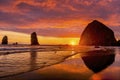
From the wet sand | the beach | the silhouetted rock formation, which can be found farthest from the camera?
the silhouetted rock formation

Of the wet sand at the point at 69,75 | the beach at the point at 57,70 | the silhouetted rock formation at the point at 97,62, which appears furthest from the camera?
the silhouetted rock formation at the point at 97,62

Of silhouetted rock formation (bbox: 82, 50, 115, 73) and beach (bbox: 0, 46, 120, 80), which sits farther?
silhouetted rock formation (bbox: 82, 50, 115, 73)

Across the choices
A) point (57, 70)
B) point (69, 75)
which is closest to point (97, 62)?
point (57, 70)

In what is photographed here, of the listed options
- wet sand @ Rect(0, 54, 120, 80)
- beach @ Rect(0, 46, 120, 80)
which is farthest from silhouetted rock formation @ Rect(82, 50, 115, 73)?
wet sand @ Rect(0, 54, 120, 80)

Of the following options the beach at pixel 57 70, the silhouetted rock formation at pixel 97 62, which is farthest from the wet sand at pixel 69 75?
the silhouetted rock formation at pixel 97 62

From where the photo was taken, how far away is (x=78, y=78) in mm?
15734

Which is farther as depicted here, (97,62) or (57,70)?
(97,62)

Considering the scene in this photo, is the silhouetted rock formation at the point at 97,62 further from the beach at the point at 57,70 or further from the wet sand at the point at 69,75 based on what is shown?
the wet sand at the point at 69,75

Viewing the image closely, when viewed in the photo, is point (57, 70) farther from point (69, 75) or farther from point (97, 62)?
point (97, 62)

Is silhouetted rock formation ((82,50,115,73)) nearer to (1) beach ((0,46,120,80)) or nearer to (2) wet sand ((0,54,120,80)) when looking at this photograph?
(1) beach ((0,46,120,80))

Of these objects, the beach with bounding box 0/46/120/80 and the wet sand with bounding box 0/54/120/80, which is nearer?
the wet sand with bounding box 0/54/120/80

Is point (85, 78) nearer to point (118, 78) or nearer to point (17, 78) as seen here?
point (118, 78)

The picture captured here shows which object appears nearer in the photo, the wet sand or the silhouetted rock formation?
the wet sand

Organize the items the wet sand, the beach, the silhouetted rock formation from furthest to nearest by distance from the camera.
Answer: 1. the silhouetted rock formation
2. the beach
3. the wet sand
